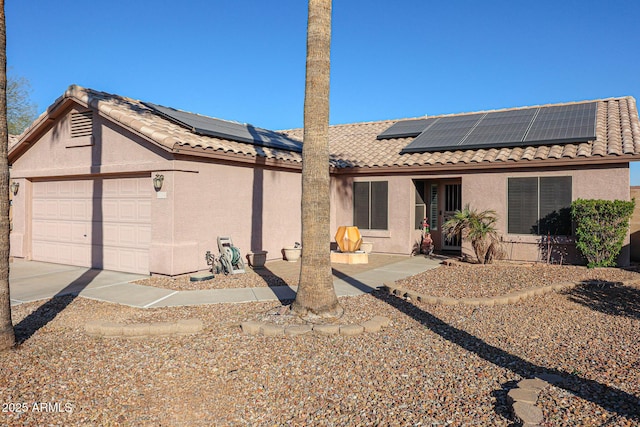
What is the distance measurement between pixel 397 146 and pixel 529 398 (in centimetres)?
1275

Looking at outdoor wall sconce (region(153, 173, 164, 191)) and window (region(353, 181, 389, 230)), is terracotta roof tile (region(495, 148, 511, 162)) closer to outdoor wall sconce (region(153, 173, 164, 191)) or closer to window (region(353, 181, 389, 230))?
window (region(353, 181, 389, 230))

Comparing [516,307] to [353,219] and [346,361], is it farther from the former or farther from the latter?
[353,219]

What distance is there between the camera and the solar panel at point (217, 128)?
11.8 m

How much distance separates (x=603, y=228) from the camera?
11062 mm

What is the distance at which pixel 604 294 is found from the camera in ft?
27.4

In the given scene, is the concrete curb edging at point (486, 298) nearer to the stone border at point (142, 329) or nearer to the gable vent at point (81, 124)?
the stone border at point (142, 329)

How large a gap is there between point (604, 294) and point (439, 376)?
538 centimetres

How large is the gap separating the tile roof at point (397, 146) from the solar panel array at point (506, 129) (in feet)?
0.69

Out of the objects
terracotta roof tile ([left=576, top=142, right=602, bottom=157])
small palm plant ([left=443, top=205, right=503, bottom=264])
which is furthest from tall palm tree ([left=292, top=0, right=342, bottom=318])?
terracotta roof tile ([left=576, top=142, right=602, bottom=157])

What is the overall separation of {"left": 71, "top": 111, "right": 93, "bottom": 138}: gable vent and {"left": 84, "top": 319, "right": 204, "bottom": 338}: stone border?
24.1ft

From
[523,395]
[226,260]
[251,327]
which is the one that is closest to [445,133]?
[226,260]

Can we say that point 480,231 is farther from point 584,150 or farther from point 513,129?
point 513,129

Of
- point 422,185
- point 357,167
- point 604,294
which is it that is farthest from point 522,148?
point 604,294

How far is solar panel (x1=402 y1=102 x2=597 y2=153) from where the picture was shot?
12.9m
